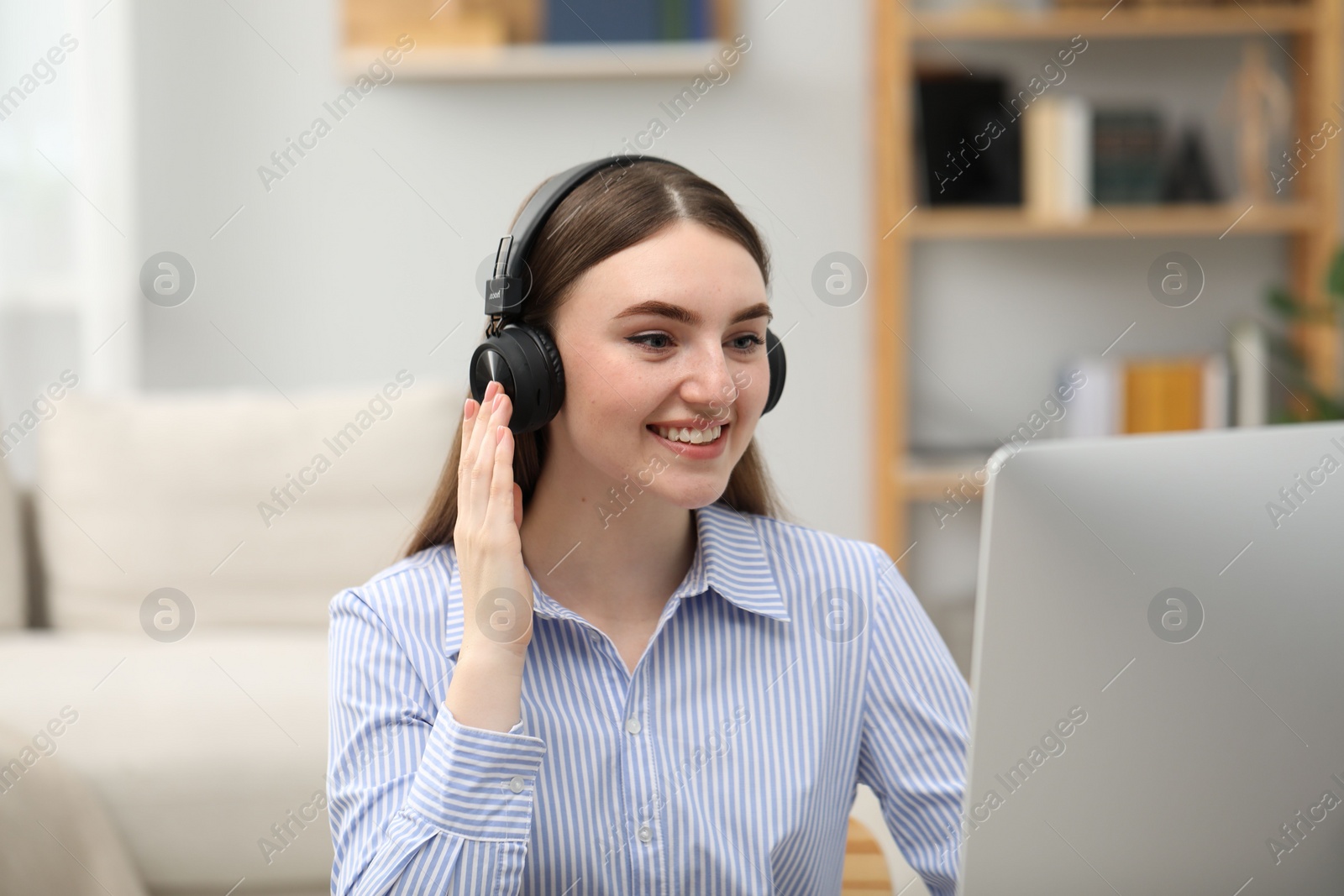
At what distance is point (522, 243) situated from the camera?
3.44ft

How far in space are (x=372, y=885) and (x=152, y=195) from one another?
8.94 ft

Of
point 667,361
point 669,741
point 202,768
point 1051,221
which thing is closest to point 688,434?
point 667,361

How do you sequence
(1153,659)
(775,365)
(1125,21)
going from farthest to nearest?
(1125,21) → (775,365) → (1153,659)

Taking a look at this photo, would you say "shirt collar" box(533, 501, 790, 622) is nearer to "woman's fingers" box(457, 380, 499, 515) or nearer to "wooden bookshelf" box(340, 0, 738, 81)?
"woman's fingers" box(457, 380, 499, 515)

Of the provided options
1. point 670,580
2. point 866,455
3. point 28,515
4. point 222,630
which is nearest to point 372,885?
point 670,580

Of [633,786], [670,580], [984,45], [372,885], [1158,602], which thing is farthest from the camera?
[984,45]

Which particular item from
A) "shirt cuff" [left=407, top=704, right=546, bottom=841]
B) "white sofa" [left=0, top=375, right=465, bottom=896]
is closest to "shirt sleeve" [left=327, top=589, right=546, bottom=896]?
"shirt cuff" [left=407, top=704, right=546, bottom=841]

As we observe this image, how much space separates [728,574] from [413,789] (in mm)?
345

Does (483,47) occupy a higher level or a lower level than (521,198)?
higher

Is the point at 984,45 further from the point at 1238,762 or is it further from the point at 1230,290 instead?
the point at 1238,762

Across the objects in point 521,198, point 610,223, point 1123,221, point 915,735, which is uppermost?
point 521,198

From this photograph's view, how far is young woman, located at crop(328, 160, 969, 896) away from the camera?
934 mm

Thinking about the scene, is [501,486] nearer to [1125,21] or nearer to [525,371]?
[525,371]

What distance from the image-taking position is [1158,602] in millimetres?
615
